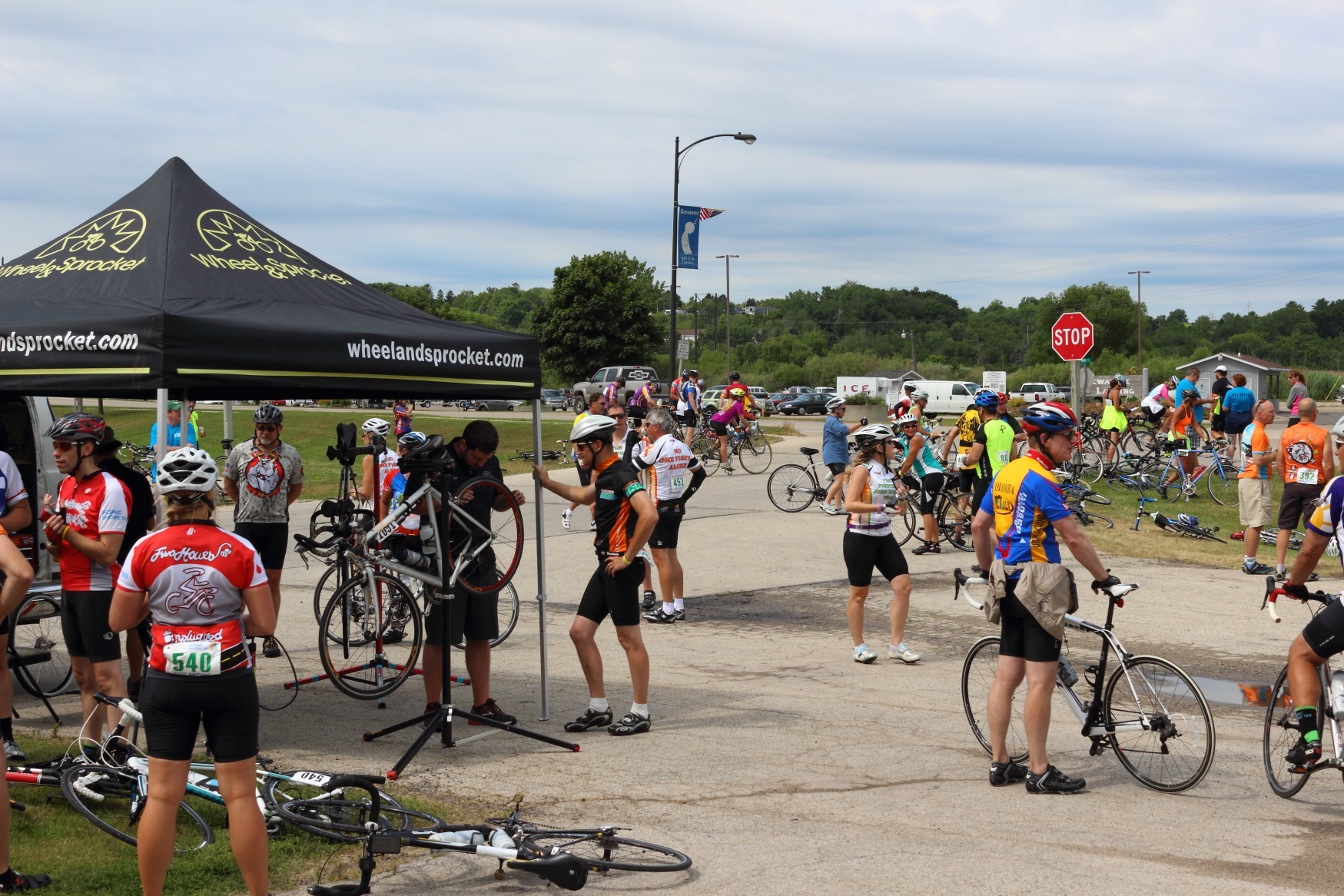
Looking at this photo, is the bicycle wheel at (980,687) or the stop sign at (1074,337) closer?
the bicycle wheel at (980,687)

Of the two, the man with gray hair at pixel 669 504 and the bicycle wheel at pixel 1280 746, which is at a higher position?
the man with gray hair at pixel 669 504

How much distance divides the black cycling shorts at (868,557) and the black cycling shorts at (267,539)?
4.39 metres

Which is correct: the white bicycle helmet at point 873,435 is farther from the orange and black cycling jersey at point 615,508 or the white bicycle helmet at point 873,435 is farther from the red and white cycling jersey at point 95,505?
the red and white cycling jersey at point 95,505

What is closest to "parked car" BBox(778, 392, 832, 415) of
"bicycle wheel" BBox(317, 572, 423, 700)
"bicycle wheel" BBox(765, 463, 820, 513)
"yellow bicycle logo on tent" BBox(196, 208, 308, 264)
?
"bicycle wheel" BBox(765, 463, 820, 513)

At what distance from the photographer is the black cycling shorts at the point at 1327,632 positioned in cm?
539

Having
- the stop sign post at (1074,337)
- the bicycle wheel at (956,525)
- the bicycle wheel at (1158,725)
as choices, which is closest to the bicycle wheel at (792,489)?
the bicycle wheel at (956,525)

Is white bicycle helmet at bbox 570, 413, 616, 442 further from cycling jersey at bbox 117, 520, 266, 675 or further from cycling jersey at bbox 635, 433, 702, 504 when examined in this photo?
cycling jersey at bbox 635, 433, 702, 504

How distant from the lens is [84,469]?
5836 mm

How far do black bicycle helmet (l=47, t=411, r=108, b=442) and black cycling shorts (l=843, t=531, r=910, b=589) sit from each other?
17.6 ft

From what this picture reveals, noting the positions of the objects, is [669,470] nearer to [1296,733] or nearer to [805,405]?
[1296,733]

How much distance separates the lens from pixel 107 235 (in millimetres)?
6832

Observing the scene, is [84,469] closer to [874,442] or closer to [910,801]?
[910,801]

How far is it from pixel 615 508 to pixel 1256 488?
9.48m

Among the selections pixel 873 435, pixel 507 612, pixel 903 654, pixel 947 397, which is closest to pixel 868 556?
pixel 903 654
